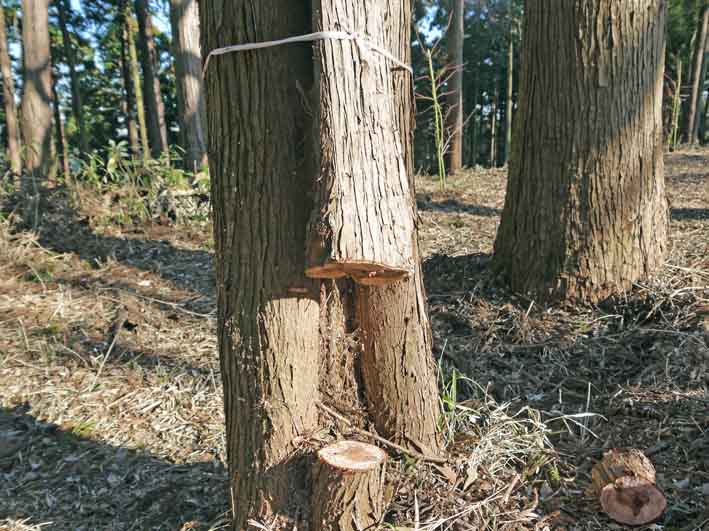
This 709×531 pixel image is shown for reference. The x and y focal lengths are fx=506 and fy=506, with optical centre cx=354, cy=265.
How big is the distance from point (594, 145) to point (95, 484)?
10.5 ft

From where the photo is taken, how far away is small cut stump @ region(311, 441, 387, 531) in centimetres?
152

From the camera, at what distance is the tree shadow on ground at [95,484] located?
6.77ft

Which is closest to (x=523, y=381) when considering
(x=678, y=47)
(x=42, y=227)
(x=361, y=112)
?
(x=361, y=112)

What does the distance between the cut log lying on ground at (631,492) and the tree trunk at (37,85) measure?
6.81 metres

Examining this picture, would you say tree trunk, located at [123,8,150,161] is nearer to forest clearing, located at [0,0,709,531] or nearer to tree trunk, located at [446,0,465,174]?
tree trunk, located at [446,0,465,174]

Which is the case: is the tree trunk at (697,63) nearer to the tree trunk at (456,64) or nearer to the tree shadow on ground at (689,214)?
the tree trunk at (456,64)

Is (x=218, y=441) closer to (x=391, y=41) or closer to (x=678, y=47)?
(x=391, y=41)

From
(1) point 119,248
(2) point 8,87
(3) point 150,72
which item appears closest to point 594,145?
(1) point 119,248

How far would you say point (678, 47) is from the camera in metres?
19.8

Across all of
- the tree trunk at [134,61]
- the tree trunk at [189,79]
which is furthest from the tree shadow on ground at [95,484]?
the tree trunk at [134,61]

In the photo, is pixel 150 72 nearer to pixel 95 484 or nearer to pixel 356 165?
pixel 95 484

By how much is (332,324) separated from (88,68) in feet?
77.2

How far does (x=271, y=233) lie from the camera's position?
1.58m

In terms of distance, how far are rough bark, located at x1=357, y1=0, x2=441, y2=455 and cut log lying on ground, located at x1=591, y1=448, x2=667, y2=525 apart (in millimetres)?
652
